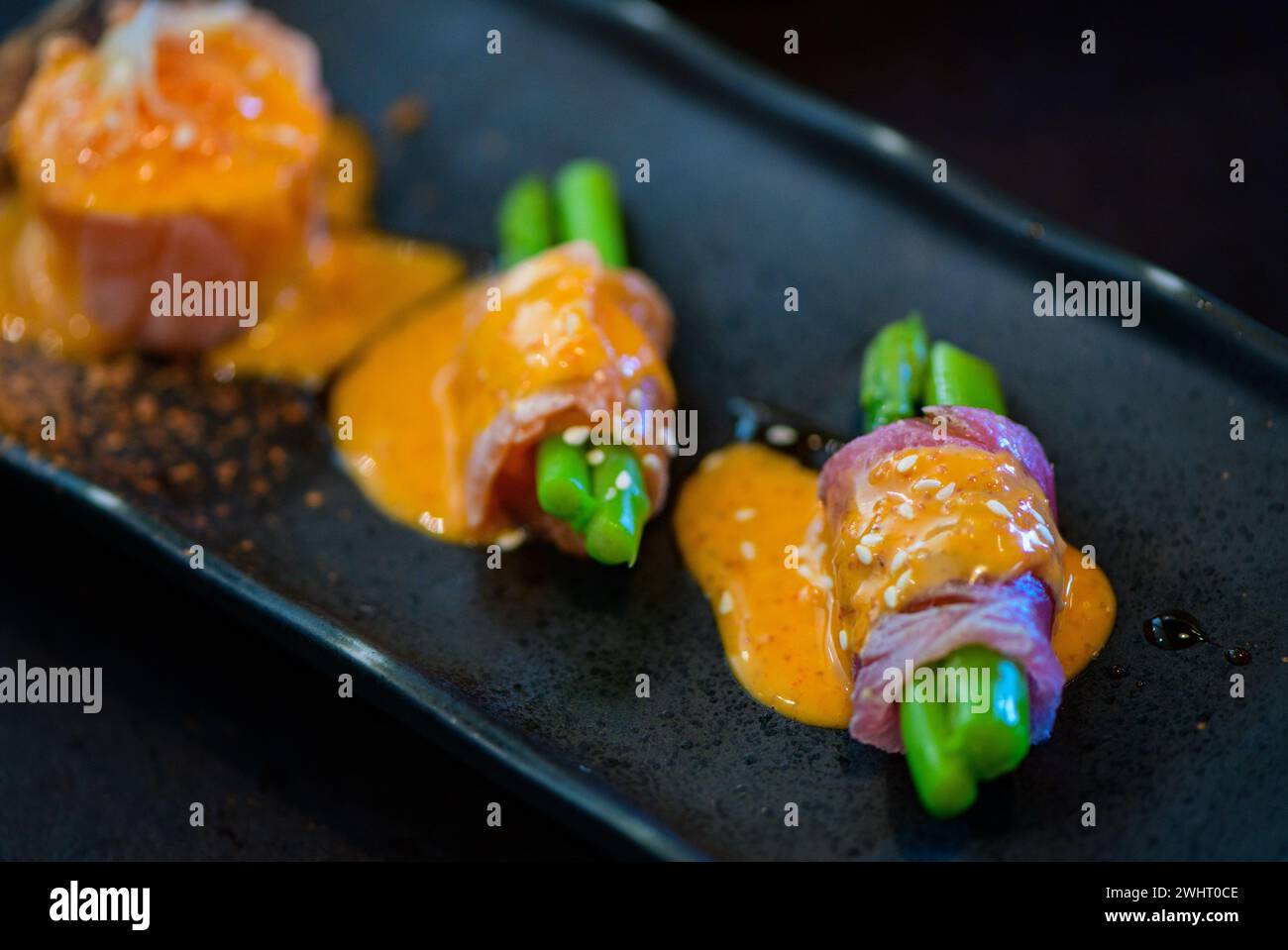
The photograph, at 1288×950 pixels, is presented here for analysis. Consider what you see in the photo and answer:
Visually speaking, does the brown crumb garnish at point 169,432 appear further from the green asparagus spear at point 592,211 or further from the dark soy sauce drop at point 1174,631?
the dark soy sauce drop at point 1174,631

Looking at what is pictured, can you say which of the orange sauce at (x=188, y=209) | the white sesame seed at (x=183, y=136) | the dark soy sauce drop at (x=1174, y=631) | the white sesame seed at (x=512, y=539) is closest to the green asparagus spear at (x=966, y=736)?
the dark soy sauce drop at (x=1174, y=631)

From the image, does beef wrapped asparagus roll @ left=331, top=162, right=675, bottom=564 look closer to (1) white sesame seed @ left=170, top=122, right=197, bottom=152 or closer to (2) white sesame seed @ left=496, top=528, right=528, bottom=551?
(2) white sesame seed @ left=496, top=528, right=528, bottom=551

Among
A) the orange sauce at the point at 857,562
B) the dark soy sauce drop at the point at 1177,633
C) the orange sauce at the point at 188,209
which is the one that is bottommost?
the dark soy sauce drop at the point at 1177,633

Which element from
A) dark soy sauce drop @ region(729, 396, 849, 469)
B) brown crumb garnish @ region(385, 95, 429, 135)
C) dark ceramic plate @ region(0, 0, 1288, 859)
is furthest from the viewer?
brown crumb garnish @ region(385, 95, 429, 135)

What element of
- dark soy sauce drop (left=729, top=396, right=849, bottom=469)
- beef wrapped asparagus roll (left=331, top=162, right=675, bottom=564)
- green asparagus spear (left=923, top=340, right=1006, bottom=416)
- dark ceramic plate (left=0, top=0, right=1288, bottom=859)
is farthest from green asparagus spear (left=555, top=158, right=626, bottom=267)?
green asparagus spear (left=923, top=340, right=1006, bottom=416)

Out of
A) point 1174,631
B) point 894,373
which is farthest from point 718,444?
point 1174,631

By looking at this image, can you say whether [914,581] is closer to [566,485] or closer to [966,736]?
[966,736]

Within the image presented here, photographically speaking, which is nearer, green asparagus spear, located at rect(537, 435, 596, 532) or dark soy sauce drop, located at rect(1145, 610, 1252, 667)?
dark soy sauce drop, located at rect(1145, 610, 1252, 667)
